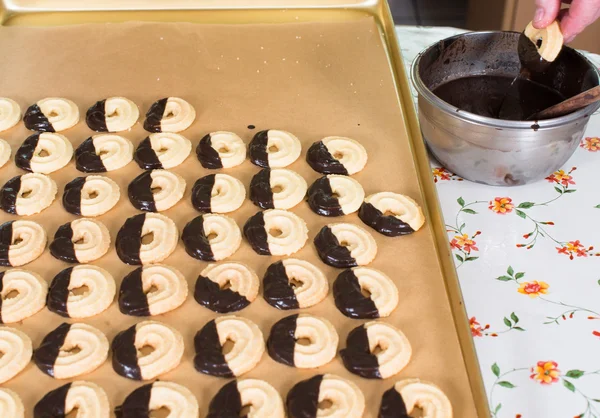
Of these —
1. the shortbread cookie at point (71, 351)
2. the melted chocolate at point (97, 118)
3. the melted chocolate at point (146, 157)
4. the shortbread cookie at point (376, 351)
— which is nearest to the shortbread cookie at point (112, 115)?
the melted chocolate at point (97, 118)

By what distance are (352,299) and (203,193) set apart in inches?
17.2

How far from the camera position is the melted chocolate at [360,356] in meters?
1.10

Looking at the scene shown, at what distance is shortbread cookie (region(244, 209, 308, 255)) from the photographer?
1.32 m

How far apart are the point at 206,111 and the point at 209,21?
17.5 inches

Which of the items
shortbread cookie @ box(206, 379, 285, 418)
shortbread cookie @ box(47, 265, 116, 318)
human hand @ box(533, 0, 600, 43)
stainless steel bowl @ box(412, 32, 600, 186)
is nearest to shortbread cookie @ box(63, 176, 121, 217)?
shortbread cookie @ box(47, 265, 116, 318)

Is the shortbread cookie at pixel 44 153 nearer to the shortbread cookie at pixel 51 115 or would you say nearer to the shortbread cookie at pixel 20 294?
the shortbread cookie at pixel 51 115

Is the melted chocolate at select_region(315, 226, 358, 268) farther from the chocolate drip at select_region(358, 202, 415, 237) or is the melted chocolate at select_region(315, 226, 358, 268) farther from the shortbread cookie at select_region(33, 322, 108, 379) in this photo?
the shortbread cookie at select_region(33, 322, 108, 379)

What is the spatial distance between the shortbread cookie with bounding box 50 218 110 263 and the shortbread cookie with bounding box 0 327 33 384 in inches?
7.5

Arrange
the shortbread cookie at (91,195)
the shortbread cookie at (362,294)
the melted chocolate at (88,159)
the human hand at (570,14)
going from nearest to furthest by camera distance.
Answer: the shortbread cookie at (362,294) < the human hand at (570,14) < the shortbread cookie at (91,195) < the melted chocolate at (88,159)

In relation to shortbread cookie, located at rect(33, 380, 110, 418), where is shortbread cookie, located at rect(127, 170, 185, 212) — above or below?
above

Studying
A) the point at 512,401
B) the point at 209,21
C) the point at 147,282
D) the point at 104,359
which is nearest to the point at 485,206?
the point at 512,401

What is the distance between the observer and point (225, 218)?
1.38 metres

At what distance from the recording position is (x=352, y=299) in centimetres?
121

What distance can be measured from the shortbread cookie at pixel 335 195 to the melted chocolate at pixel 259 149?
144 mm
